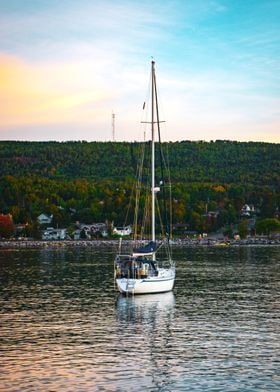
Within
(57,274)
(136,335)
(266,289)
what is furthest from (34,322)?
(57,274)

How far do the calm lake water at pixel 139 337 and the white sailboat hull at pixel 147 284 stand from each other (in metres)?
0.70

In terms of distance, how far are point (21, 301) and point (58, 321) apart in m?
11.4

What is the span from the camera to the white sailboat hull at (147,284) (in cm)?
5553

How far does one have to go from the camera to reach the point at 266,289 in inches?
2506

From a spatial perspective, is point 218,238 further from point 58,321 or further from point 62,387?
point 62,387

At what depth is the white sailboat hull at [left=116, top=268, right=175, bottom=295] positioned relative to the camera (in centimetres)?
5553

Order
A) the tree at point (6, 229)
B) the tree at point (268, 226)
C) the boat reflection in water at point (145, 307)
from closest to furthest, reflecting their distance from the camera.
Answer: the boat reflection in water at point (145, 307)
the tree at point (268, 226)
the tree at point (6, 229)

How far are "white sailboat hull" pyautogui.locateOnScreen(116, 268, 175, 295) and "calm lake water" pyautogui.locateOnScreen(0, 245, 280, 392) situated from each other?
705 millimetres

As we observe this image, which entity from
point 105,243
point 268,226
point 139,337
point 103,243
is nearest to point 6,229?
point 103,243

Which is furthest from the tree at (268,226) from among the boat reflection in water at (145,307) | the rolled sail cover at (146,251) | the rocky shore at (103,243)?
the rolled sail cover at (146,251)

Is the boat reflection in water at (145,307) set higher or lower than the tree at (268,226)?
lower

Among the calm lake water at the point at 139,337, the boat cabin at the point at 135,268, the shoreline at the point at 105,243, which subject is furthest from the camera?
the shoreline at the point at 105,243

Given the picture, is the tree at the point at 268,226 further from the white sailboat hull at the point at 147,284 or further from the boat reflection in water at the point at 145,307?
the white sailboat hull at the point at 147,284

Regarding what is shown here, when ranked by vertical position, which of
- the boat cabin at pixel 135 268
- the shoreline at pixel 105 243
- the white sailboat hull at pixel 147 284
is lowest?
the white sailboat hull at pixel 147 284
